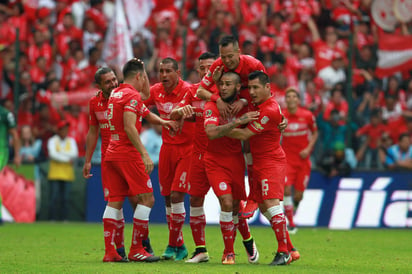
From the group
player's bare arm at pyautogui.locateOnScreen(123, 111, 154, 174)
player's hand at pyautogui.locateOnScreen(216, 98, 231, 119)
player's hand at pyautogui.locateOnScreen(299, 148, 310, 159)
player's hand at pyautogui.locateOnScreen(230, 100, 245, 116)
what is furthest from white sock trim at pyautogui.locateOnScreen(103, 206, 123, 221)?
player's hand at pyautogui.locateOnScreen(299, 148, 310, 159)

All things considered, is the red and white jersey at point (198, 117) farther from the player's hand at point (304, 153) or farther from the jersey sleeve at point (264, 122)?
the player's hand at point (304, 153)

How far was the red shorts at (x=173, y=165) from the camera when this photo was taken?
11.8 meters

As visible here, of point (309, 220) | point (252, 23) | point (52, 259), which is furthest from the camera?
point (252, 23)

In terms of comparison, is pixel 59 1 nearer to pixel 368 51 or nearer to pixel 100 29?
pixel 100 29

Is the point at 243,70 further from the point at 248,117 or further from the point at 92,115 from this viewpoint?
the point at 92,115

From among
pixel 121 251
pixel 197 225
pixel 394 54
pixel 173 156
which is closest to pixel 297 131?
pixel 394 54

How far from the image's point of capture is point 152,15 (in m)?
22.7

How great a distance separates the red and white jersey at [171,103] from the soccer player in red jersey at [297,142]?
4914 millimetres

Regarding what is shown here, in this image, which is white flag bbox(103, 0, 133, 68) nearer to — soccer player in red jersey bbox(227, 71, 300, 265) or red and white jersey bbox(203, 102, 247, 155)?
red and white jersey bbox(203, 102, 247, 155)

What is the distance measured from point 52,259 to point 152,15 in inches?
486

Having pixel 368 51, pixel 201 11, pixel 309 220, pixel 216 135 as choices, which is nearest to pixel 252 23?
pixel 201 11

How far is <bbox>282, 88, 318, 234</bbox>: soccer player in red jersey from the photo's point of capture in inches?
656

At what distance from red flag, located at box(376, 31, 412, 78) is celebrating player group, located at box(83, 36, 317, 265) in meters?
8.80

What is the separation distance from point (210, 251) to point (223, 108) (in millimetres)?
3162
